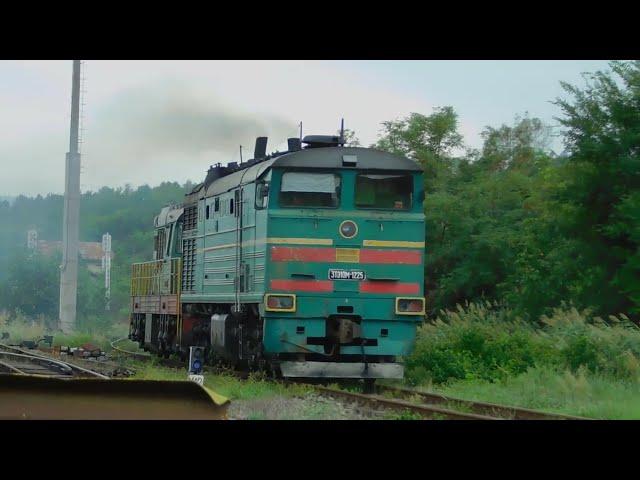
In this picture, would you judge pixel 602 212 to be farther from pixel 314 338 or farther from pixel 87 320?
pixel 87 320

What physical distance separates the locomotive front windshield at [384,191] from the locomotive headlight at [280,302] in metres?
1.87

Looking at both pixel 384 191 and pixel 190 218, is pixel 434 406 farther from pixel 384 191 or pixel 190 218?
pixel 190 218

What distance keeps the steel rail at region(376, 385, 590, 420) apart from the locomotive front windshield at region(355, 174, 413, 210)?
298 cm

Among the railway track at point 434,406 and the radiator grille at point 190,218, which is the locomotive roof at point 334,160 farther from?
the radiator grille at point 190,218

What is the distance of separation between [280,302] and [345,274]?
3.66 feet

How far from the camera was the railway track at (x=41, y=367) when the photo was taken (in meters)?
19.5

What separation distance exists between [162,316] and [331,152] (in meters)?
9.23

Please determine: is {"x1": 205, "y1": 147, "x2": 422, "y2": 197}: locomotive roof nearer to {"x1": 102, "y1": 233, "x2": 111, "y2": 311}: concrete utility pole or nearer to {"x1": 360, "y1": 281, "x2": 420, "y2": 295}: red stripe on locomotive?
{"x1": 360, "y1": 281, "x2": 420, "y2": 295}: red stripe on locomotive

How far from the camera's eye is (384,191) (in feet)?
54.9

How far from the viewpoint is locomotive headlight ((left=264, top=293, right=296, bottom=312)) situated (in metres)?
16.2

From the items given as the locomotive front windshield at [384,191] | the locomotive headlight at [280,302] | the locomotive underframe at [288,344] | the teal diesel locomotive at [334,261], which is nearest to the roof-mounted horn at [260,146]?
the locomotive underframe at [288,344]

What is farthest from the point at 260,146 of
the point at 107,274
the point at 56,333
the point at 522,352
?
the point at 107,274
